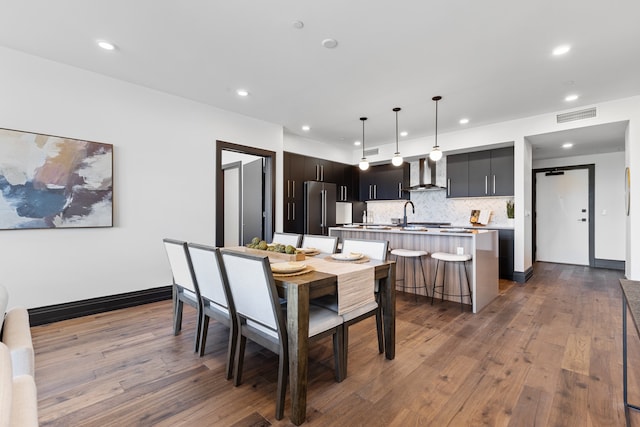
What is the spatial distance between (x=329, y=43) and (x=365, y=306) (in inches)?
91.0

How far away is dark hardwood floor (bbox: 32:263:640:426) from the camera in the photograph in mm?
1633

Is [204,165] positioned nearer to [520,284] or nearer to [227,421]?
[227,421]

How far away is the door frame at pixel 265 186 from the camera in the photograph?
14.1 feet

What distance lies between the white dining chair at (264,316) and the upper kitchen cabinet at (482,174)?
15.2 ft

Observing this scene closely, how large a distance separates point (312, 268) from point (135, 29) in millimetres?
2516

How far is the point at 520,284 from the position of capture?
4652 mm

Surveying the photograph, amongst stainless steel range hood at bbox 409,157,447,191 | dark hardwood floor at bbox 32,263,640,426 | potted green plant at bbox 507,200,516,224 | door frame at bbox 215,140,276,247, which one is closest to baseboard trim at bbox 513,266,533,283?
potted green plant at bbox 507,200,516,224

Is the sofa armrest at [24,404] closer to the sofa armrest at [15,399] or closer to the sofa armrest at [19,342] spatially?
the sofa armrest at [15,399]

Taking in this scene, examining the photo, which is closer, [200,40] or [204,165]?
[200,40]

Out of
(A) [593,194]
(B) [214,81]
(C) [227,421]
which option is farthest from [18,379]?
(A) [593,194]

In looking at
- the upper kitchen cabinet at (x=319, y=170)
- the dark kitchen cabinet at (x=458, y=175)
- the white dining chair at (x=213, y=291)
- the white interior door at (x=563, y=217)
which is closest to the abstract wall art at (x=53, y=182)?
the white dining chair at (x=213, y=291)

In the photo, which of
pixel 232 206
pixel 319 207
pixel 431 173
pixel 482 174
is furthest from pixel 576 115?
pixel 232 206

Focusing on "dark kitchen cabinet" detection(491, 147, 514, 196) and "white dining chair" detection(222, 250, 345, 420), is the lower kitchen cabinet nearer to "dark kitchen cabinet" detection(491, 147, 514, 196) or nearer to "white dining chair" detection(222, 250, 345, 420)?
"dark kitchen cabinet" detection(491, 147, 514, 196)

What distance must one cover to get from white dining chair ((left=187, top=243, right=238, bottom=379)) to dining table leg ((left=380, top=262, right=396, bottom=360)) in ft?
3.69
